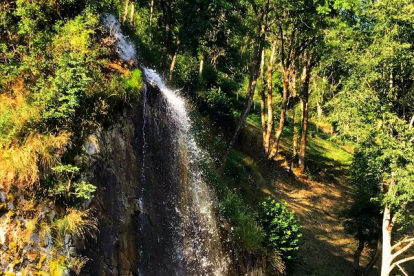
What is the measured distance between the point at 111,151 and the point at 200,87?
13219 millimetres

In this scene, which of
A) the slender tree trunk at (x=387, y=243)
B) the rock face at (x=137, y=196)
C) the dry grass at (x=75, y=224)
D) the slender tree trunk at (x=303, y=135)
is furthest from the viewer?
the slender tree trunk at (x=303, y=135)

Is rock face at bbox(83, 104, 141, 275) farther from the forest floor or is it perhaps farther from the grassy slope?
the forest floor

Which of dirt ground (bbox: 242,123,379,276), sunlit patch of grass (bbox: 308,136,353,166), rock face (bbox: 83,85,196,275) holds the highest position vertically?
rock face (bbox: 83,85,196,275)

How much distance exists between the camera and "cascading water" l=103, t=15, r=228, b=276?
8.80 meters

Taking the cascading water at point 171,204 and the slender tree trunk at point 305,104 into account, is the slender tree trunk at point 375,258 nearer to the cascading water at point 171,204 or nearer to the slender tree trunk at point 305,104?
the slender tree trunk at point 305,104

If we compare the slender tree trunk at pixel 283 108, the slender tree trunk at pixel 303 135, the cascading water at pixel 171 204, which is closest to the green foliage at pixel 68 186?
the cascading water at pixel 171 204

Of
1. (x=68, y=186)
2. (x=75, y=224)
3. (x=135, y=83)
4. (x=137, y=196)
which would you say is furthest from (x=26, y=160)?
(x=135, y=83)

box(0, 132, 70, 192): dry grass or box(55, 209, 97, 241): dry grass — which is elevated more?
box(0, 132, 70, 192): dry grass

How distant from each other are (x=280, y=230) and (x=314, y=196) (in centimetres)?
1054

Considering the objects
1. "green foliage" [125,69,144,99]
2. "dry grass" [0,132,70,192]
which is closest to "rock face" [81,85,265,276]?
"green foliage" [125,69,144,99]

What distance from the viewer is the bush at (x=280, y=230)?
41.0 feet

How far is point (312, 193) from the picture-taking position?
888 inches

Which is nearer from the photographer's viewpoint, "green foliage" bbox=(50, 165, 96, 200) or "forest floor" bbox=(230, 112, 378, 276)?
"green foliage" bbox=(50, 165, 96, 200)

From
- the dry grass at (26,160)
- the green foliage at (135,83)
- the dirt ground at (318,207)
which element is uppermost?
the green foliage at (135,83)
